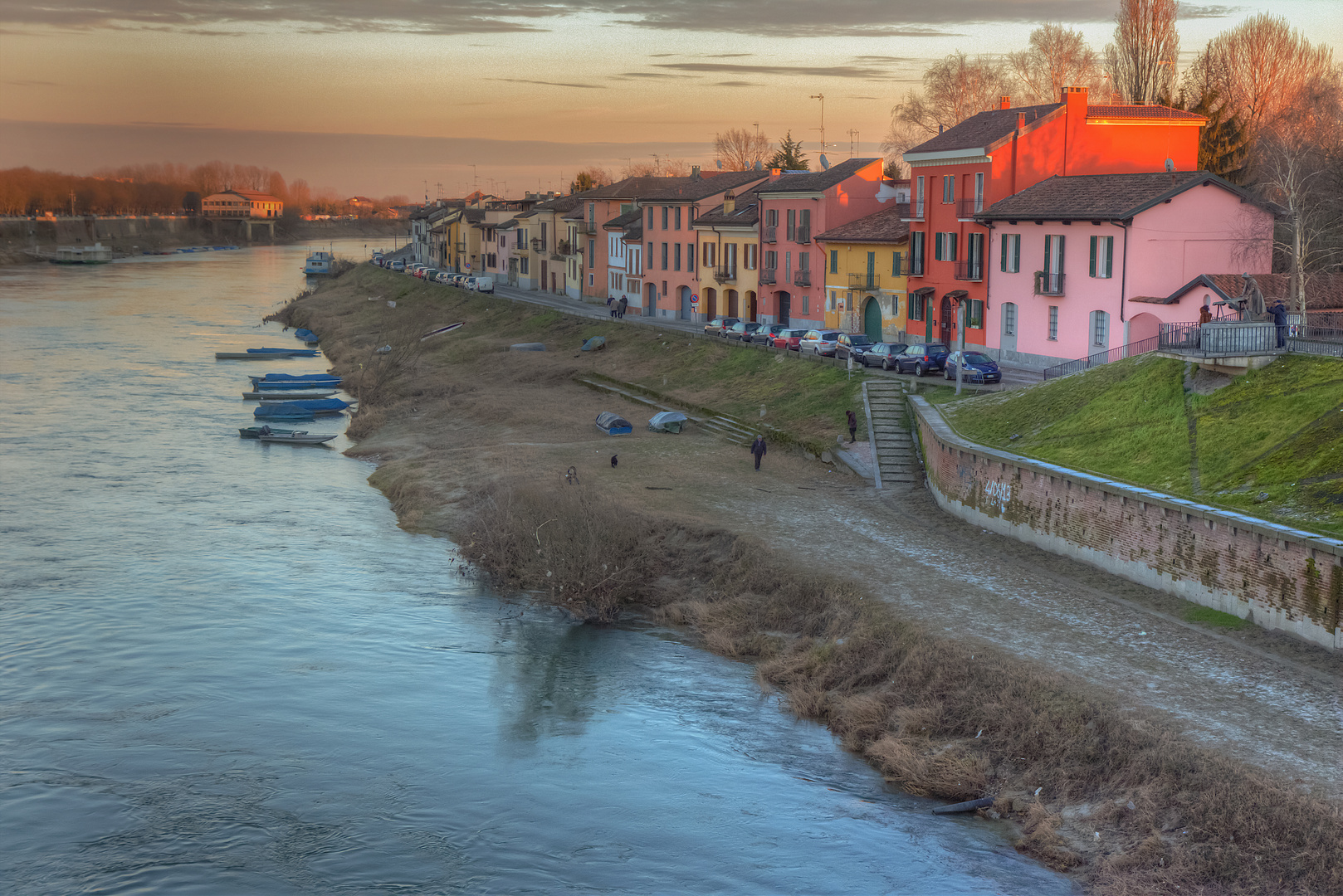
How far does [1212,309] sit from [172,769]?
36.7 meters

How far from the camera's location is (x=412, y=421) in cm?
6000

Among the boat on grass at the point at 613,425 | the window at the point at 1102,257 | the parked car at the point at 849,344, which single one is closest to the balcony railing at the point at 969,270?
the parked car at the point at 849,344

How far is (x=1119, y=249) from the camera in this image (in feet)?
145

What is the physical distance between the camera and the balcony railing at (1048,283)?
47.4 metres

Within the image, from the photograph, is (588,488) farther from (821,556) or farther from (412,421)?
(412,421)

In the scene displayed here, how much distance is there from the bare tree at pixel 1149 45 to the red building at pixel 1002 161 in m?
29.5

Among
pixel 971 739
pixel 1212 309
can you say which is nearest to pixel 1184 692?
pixel 971 739

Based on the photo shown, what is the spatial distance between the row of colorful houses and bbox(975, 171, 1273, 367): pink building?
67 millimetres

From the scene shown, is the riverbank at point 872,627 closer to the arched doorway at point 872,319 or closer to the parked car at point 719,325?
the arched doorway at point 872,319

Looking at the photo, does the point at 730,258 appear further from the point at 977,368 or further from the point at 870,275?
the point at 977,368

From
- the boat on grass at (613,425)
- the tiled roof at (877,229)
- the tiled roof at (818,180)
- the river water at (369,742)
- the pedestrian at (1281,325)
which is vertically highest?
the tiled roof at (818,180)

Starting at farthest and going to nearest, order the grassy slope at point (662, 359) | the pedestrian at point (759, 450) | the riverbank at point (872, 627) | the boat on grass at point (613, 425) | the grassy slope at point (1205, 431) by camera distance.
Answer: the boat on grass at point (613, 425) → the grassy slope at point (662, 359) → the pedestrian at point (759, 450) → the grassy slope at point (1205, 431) → the riverbank at point (872, 627)

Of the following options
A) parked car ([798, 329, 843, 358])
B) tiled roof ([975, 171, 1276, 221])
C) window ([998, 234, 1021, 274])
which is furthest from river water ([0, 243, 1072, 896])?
window ([998, 234, 1021, 274])

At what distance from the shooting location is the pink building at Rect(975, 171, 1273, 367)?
144ft
